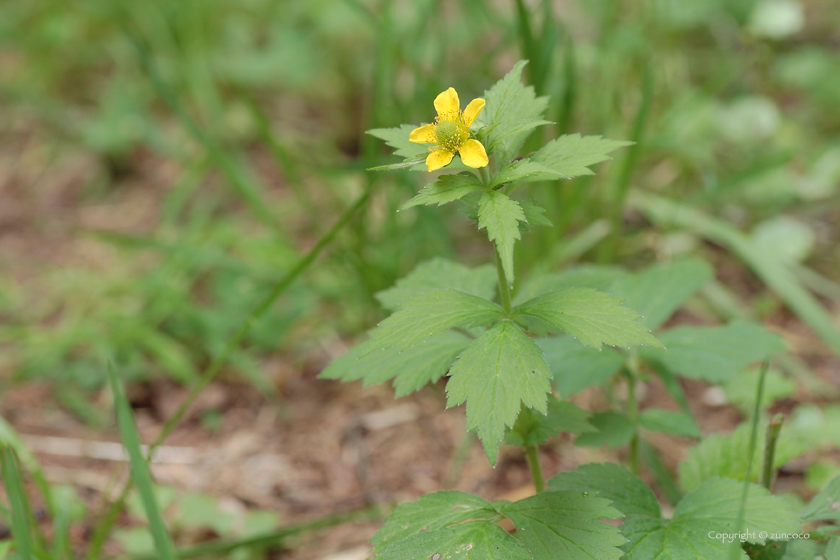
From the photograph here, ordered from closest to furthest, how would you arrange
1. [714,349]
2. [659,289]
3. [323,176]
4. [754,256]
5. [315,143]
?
[714,349], [659,289], [754,256], [323,176], [315,143]

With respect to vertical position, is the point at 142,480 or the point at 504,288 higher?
the point at 504,288

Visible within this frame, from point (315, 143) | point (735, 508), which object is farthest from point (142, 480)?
point (315, 143)

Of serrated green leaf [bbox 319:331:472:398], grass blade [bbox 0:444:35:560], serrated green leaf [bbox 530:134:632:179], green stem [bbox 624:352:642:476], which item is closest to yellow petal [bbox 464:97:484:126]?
serrated green leaf [bbox 530:134:632:179]

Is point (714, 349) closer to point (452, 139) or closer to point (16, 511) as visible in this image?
point (452, 139)

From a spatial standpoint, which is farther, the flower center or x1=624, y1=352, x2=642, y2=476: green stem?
x1=624, y1=352, x2=642, y2=476: green stem

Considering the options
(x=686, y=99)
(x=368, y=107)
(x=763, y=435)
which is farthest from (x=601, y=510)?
(x=368, y=107)

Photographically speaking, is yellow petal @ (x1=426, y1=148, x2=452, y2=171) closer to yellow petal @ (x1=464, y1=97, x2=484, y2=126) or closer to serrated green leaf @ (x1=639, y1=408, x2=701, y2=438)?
yellow petal @ (x1=464, y1=97, x2=484, y2=126)
